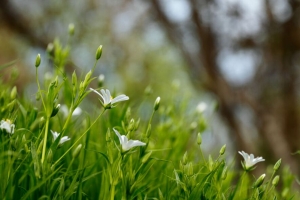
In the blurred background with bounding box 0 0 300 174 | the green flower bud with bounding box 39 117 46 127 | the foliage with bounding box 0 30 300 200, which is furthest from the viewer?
the blurred background with bounding box 0 0 300 174

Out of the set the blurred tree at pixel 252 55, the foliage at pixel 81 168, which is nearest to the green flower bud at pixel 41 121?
the foliage at pixel 81 168

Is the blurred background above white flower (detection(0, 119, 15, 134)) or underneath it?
underneath

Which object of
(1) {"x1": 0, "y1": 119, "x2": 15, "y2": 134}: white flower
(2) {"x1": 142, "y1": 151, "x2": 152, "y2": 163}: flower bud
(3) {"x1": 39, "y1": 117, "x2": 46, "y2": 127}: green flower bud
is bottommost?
(2) {"x1": 142, "y1": 151, "x2": 152, "y2": 163}: flower bud

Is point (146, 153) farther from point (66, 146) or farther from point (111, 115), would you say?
point (111, 115)

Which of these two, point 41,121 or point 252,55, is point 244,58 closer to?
point 252,55

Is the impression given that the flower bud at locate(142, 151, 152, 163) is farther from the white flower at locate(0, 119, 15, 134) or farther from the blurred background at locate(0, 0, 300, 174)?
the blurred background at locate(0, 0, 300, 174)

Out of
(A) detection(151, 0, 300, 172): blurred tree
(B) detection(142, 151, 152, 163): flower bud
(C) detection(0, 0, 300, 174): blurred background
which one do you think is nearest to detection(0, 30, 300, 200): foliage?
(B) detection(142, 151, 152, 163): flower bud

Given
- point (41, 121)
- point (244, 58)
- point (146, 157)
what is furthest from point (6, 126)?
point (244, 58)

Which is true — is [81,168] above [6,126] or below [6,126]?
below
